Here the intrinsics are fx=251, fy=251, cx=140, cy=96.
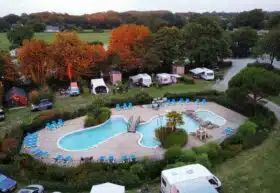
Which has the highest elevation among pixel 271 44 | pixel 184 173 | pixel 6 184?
pixel 271 44

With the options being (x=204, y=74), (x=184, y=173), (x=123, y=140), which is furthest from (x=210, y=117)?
(x=204, y=74)

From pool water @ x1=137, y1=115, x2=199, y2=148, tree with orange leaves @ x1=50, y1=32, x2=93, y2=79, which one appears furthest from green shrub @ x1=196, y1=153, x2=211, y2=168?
tree with orange leaves @ x1=50, y1=32, x2=93, y2=79

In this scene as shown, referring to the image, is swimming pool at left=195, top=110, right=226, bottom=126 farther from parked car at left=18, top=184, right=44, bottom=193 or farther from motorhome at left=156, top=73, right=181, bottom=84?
parked car at left=18, top=184, right=44, bottom=193

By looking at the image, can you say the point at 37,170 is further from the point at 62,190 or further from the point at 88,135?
the point at 88,135

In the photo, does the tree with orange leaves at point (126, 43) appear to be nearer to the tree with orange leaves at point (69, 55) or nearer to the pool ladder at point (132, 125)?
the tree with orange leaves at point (69, 55)

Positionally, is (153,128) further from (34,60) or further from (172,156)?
(34,60)

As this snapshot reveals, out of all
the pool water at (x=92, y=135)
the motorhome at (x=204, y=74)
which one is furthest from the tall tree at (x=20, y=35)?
the pool water at (x=92, y=135)
